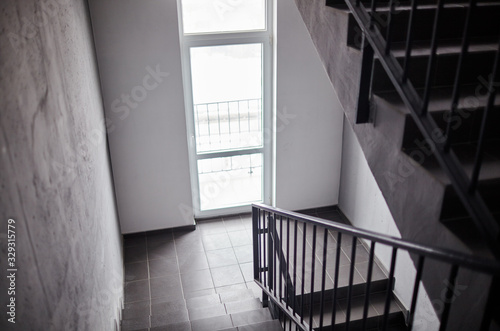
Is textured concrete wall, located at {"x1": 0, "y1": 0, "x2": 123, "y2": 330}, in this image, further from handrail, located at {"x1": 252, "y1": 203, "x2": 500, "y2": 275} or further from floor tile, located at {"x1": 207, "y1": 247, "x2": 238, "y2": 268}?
floor tile, located at {"x1": 207, "y1": 247, "x2": 238, "y2": 268}

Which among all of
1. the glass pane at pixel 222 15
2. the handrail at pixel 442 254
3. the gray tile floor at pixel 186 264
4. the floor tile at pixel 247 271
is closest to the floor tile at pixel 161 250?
the gray tile floor at pixel 186 264

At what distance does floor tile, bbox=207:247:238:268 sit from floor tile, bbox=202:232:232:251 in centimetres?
8

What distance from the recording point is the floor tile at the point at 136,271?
5.09 m

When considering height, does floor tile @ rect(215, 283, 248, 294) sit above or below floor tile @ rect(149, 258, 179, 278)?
below

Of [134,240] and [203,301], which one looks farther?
[134,240]

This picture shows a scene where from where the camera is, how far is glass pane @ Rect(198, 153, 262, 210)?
6.00 meters

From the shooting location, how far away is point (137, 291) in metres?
4.89

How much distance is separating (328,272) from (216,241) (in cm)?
153

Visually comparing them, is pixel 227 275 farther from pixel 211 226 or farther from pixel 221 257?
pixel 211 226

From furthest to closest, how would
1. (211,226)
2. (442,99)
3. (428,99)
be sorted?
1. (211,226)
2. (442,99)
3. (428,99)

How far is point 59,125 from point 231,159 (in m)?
3.62

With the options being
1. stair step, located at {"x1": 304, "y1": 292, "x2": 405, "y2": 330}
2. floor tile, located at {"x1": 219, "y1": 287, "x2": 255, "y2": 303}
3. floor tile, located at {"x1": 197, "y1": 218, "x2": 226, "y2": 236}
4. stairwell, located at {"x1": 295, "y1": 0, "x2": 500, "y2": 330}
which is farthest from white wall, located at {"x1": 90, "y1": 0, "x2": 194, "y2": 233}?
stairwell, located at {"x1": 295, "y1": 0, "x2": 500, "y2": 330}

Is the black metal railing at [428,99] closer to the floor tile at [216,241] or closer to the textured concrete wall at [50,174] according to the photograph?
the textured concrete wall at [50,174]

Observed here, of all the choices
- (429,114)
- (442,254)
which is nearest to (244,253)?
(429,114)
